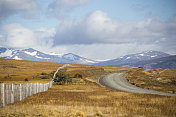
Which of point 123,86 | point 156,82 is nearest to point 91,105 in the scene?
point 123,86

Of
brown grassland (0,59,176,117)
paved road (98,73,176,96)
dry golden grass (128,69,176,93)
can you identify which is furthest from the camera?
dry golden grass (128,69,176,93)

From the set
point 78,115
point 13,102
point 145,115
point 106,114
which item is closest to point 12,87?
point 13,102

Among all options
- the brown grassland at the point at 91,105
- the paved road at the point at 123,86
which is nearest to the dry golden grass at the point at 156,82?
the paved road at the point at 123,86

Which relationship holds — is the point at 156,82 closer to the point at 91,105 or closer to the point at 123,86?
the point at 123,86

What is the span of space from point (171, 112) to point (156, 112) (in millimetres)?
1238

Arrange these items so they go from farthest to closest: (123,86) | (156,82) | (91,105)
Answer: (156,82), (123,86), (91,105)

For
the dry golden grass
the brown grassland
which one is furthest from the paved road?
the brown grassland

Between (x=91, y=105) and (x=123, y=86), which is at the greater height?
(x=91, y=105)

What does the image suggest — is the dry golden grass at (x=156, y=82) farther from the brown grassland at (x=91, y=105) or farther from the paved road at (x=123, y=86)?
the brown grassland at (x=91, y=105)

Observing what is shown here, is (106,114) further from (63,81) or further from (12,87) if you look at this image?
(63,81)

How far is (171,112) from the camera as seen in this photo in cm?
1642

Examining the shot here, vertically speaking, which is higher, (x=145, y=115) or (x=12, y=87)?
(x=12, y=87)

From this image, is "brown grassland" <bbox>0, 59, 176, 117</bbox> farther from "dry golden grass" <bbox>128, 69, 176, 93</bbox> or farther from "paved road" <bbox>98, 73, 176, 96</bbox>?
"dry golden grass" <bbox>128, 69, 176, 93</bbox>

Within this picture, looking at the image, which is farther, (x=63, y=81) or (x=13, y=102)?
(x=63, y=81)
